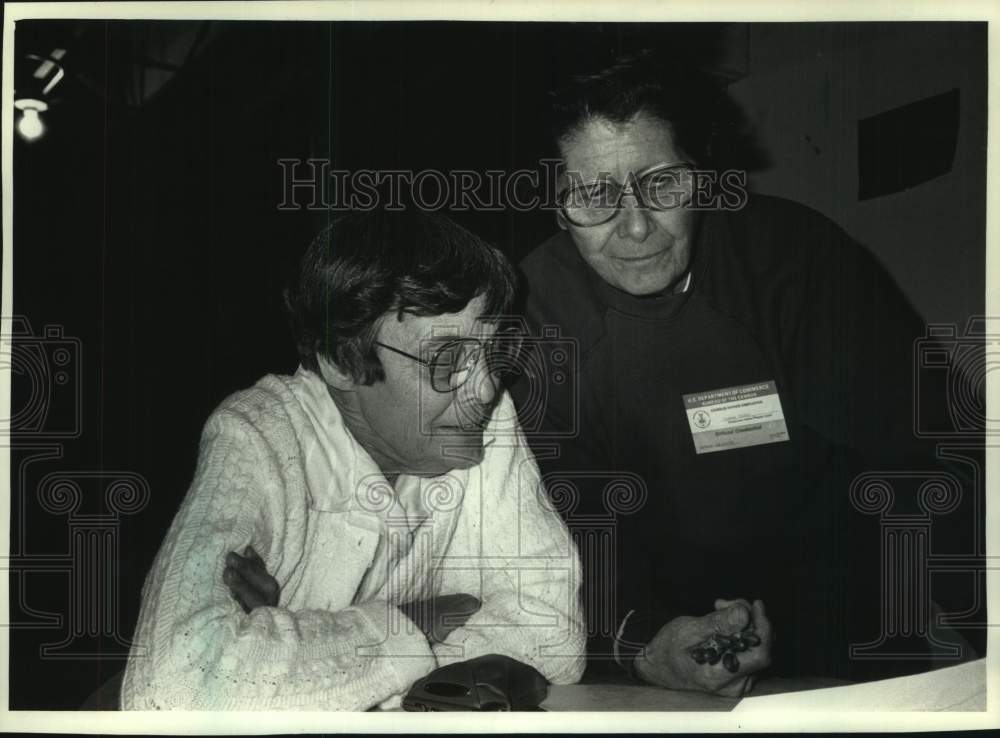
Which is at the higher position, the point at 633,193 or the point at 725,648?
the point at 633,193

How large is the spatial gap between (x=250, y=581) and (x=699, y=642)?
148cm

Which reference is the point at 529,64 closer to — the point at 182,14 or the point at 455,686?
the point at 182,14

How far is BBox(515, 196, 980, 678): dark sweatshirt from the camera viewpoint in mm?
3654

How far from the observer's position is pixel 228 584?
11.4ft

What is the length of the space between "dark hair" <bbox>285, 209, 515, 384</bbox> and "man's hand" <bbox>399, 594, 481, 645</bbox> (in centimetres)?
76

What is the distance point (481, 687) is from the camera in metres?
3.63

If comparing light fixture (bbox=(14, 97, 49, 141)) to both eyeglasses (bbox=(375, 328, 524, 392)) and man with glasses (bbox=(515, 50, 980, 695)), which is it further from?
man with glasses (bbox=(515, 50, 980, 695))

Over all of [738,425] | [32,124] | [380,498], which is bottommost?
[380,498]

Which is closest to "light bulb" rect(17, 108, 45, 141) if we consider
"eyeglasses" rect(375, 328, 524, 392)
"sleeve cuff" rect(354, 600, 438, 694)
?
"eyeglasses" rect(375, 328, 524, 392)

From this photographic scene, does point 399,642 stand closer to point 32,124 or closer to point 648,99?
point 648,99

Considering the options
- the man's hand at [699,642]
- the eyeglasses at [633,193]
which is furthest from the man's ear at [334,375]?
the man's hand at [699,642]

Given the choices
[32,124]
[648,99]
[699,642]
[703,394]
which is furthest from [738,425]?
[32,124]

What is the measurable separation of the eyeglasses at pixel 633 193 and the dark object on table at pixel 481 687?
1.49 meters

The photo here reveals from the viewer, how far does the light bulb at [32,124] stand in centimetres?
370
